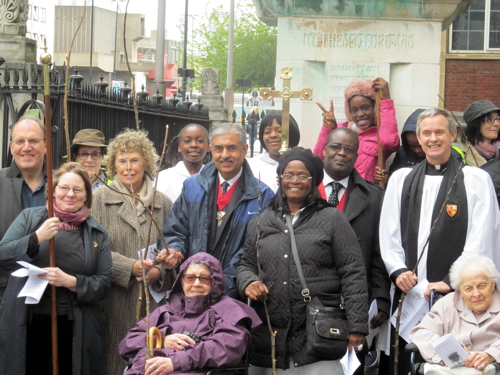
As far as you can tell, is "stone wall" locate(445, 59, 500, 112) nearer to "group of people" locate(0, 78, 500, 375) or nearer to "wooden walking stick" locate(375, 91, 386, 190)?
"wooden walking stick" locate(375, 91, 386, 190)

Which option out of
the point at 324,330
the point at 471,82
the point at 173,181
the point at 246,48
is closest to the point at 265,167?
the point at 173,181

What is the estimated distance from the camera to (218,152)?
6.09m

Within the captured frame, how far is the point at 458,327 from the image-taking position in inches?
210

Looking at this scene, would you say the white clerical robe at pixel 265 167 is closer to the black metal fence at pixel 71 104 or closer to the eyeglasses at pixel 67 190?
the eyeglasses at pixel 67 190

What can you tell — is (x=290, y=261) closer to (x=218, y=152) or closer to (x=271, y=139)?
(x=218, y=152)

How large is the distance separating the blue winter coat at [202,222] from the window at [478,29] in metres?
19.6

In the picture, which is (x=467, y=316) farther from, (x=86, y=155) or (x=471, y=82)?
(x=471, y=82)

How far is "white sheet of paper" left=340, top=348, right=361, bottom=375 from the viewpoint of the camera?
17.2ft

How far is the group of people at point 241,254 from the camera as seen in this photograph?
533cm

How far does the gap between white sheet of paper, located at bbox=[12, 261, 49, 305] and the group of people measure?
0.08m

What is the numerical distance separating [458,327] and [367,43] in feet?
11.5

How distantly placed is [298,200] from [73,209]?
149cm

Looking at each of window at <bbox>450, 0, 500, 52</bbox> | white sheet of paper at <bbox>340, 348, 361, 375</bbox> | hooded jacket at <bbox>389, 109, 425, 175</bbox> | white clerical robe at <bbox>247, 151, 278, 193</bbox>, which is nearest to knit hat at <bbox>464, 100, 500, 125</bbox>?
hooded jacket at <bbox>389, 109, 425, 175</bbox>

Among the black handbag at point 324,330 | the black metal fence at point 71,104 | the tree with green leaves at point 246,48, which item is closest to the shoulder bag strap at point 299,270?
the black handbag at point 324,330
